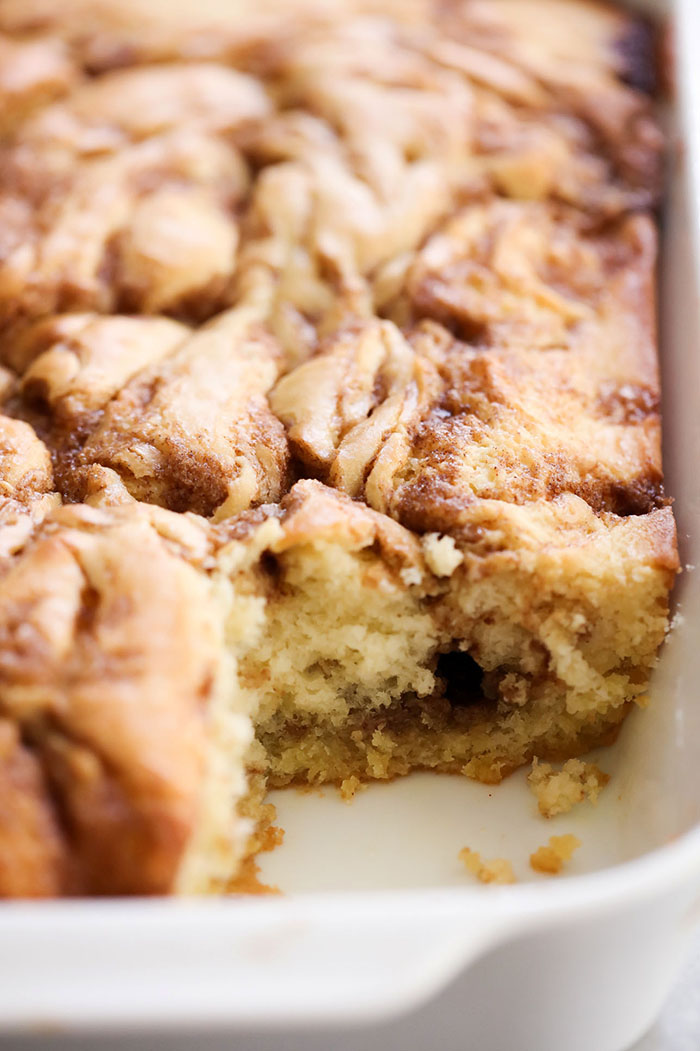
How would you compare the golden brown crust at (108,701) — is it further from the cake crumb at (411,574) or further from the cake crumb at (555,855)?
the cake crumb at (555,855)

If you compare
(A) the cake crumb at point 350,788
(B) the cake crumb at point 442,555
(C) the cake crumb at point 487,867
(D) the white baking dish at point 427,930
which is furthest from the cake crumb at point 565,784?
(B) the cake crumb at point 442,555

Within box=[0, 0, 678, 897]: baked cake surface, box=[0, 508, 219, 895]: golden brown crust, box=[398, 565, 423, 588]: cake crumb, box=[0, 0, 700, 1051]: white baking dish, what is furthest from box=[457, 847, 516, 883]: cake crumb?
box=[0, 508, 219, 895]: golden brown crust

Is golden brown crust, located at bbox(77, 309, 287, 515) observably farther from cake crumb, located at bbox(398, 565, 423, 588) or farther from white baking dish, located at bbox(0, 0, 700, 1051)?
white baking dish, located at bbox(0, 0, 700, 1051)

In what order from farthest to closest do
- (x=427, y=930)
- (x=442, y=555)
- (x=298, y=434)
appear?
(x=298, y=434), (x=442, y=555), (x=427, y=930)

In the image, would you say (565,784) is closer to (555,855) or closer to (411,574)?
(555,855)

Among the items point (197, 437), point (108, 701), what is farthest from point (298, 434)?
point (108, 701)

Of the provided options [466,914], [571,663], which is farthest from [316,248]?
[466,914]
